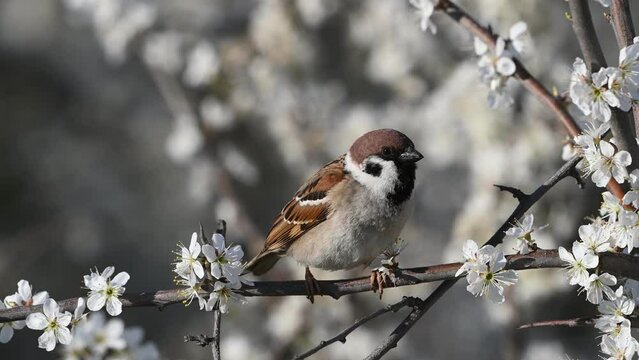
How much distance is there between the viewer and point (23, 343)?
696cm

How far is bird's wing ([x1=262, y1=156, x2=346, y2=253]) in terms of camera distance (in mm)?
3184

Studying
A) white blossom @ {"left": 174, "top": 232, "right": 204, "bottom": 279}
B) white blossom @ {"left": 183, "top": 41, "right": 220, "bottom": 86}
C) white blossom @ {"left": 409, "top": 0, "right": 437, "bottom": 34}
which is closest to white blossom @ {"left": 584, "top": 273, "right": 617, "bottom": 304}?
white blossom @ {"left": 174, "top": 232, "right": 204, "bottom": 279}

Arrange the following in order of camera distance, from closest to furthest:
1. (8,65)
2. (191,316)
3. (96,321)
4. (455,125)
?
(96,321) < (455,125) < (191,316) < (8,65)

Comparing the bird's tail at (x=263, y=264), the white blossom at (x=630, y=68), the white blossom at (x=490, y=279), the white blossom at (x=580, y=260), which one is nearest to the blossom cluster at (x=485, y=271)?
the white blossom at (x=490, y=279)

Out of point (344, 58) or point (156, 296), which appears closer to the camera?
point (156, 296)

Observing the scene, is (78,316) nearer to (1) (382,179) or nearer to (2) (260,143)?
(1) (382,179)

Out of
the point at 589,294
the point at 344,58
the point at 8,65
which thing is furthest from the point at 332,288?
the point at 8,65

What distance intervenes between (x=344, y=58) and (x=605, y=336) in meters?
4.07

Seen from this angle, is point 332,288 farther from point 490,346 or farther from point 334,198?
point 490,346

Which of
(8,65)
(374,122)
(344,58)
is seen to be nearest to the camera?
(374,122)

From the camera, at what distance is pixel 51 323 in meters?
2.02

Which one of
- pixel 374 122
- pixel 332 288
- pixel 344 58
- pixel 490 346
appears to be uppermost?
pixel 344 58

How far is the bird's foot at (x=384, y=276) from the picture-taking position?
2270mm

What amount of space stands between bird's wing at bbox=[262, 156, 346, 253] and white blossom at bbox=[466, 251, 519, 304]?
113cm
